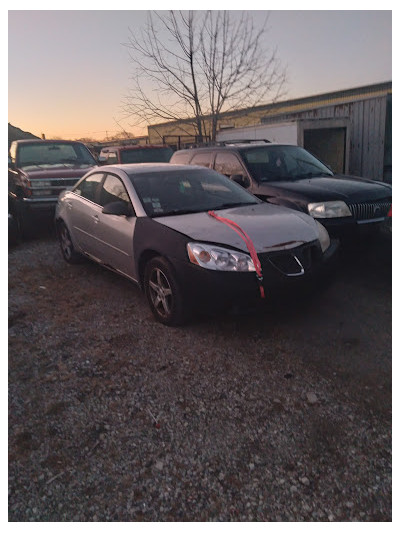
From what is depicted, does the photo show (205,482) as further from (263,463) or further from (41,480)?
(41,480)

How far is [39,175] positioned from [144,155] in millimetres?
4371

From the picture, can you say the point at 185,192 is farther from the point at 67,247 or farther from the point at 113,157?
the point at 113,157

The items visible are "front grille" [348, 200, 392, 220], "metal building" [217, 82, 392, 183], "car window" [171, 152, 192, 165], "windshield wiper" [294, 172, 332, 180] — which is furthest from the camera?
"metal building" [217, 82, 392, 183]

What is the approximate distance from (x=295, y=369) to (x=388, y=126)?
1074 centimetres

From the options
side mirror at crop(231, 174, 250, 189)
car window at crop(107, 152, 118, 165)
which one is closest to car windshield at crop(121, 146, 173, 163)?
car window at crop(107, 152, 118, 165)

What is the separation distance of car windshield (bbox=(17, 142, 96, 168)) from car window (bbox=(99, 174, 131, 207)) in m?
4.26

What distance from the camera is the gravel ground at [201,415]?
84.4 inches

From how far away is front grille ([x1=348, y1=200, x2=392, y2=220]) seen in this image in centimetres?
550

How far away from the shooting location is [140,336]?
12.6ft

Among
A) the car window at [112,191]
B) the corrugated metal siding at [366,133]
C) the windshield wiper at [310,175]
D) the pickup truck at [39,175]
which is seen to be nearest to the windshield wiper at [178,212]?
the car window at [112,191]

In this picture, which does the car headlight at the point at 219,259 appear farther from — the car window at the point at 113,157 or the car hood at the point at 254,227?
the car window at the point at 113,157

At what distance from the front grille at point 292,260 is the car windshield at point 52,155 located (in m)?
6.39

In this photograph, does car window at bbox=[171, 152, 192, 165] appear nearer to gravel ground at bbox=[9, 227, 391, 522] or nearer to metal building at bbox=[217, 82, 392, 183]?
gravel ground at bbox=[9, 227, 391, 522]

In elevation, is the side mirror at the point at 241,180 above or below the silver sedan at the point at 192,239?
above
